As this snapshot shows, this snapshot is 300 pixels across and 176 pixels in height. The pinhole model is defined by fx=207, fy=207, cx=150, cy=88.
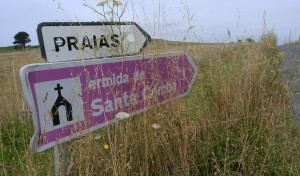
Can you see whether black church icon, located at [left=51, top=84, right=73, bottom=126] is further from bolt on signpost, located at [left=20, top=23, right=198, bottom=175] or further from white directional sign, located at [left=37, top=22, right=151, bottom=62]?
white directional sign, located at [left=37, top=22, right=151, bottom=62]

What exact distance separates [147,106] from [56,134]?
76cm

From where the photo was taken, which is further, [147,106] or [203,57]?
[203,57]

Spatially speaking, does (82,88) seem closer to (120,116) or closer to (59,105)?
(59,105)

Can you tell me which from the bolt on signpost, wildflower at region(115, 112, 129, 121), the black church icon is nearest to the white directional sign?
the bolt on signpost

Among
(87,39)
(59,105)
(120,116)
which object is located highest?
(87,39)

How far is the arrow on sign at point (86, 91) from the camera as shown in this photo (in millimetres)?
1052

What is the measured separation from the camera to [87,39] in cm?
181

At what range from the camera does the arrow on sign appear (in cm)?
105

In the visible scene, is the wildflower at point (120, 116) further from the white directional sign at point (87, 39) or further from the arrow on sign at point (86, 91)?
the white directional sign at point (87, 39)

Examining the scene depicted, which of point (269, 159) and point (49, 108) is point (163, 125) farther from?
point (49, 108)

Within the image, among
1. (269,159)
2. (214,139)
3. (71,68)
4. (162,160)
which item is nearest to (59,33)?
(71,68)

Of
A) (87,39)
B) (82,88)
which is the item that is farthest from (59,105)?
(87,39)

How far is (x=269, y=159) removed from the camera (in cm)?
152

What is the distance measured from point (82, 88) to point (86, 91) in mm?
33
